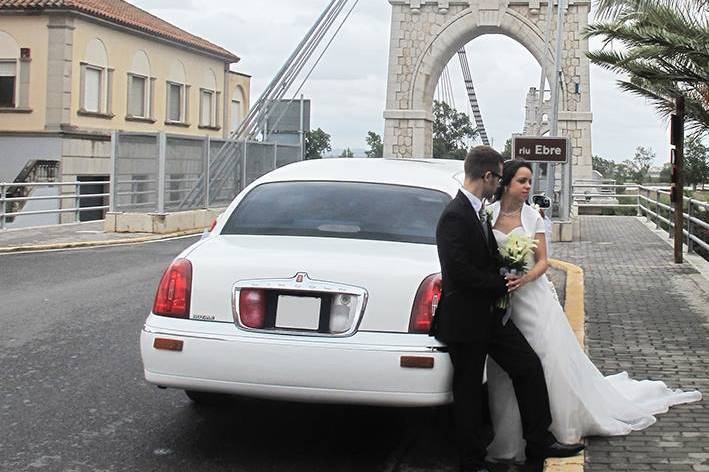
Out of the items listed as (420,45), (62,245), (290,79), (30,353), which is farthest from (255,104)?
(30,353)

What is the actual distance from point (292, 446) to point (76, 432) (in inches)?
50.2

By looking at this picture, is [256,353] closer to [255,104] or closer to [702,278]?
[702,278]

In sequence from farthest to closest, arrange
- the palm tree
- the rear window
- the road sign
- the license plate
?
the road sign → the palm tree → the rear window → the license plate

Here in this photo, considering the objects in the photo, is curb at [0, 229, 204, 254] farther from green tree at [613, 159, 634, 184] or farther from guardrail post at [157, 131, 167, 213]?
green tree at [613, 159, 634, 184]

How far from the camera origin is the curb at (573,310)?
17.0ft

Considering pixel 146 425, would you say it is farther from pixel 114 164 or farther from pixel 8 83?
pixel 8 83

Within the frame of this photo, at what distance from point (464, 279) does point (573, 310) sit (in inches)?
215

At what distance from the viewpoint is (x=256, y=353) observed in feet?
17.4

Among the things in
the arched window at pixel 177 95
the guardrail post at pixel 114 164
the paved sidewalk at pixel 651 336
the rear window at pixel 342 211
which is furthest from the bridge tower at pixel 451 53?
the rear window at pixel 342 211

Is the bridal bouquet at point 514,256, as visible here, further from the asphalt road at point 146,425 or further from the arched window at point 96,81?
the arched window at point 96,81

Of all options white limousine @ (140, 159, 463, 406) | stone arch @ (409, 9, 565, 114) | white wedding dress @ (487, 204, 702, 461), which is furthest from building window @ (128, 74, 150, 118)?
white wedding dress @ (487, 204, 702, 461)

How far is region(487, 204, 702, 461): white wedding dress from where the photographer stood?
5.51m

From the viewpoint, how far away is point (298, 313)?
5.41 meters

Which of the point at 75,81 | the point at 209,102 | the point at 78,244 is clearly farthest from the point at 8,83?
the point at 78,244
